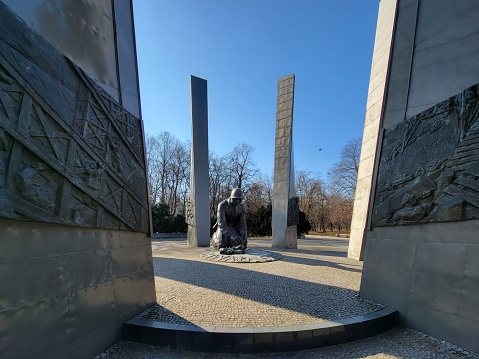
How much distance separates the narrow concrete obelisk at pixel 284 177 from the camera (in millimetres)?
12906

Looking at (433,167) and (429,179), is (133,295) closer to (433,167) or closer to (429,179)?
(429,179)

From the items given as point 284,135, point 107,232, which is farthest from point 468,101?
point 284,135

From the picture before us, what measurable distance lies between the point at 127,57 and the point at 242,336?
4.70 m

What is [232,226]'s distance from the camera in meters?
9.80

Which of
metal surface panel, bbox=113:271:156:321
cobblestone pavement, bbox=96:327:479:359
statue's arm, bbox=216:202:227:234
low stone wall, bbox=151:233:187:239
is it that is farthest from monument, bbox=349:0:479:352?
low stone wall, bbox=151:233:187:239

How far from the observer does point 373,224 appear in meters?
4.52

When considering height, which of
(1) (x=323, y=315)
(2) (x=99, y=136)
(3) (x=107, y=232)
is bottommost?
(1) (x=323, y=315)

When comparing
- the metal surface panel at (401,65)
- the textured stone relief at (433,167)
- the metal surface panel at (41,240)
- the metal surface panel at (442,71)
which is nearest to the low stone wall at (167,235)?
the metal surface panel at (41,240)

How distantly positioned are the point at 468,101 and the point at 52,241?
565 cm

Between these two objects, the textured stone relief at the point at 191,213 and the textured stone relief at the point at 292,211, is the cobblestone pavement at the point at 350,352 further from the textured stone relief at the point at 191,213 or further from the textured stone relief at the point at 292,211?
the textured stone relief at the point at 191,213

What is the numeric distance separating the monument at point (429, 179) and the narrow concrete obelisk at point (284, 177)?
8.36 metres

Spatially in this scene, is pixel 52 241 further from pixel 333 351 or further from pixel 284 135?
pixel 284 135

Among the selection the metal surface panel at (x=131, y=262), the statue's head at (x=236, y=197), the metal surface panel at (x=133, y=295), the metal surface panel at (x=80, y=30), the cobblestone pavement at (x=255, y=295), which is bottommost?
the cobblestone pavement at (x=255, y=295)

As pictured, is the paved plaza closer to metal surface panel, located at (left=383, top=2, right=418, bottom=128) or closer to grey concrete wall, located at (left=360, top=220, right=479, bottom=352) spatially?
grey concrete wall, located at (left=360, top=220, right=479, bottom=352)
